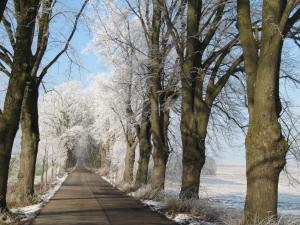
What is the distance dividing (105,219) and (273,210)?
5.23 m

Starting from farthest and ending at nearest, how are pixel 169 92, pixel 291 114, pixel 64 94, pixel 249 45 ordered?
pixel 64 94 → pixel 169 92 → pixel 291 114 → pixel 249 45

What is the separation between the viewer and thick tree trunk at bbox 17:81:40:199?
1703cm

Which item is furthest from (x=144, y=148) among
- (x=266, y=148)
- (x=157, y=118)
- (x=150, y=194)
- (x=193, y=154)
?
(x=266, y=148)

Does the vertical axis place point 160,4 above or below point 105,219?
above

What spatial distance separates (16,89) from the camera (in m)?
12.4

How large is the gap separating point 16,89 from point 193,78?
6.25 meters

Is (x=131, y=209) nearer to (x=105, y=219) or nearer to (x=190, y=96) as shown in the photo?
(x=105, y=219)

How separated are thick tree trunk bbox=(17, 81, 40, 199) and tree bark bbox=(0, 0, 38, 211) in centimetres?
431

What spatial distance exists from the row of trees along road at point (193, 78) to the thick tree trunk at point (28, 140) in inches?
1.4

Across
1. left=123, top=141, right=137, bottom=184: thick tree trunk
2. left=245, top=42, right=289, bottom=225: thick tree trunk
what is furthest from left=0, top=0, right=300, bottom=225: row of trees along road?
left=123, top=141, right=137, bottom=184: thick tree trunk

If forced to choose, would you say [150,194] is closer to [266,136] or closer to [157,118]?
[157,118]

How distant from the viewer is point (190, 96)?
16.4 metres

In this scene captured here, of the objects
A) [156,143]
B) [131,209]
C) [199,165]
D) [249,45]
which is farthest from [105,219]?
[156,143]

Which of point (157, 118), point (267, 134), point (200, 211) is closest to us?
point (267, 134)
